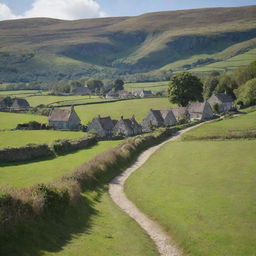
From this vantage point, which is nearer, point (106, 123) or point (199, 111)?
point (106, 123)

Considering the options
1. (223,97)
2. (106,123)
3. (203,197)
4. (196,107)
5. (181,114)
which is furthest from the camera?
(223,97)

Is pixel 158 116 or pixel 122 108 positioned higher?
pixel 122 108

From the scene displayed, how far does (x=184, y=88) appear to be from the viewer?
11506 cm

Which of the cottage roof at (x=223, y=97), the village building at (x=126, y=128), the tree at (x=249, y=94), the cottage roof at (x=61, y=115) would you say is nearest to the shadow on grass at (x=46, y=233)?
the village building at (x=126, y=128)

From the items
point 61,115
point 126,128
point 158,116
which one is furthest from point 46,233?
point 158,116

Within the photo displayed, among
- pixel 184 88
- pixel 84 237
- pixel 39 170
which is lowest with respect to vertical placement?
pixel 84 237

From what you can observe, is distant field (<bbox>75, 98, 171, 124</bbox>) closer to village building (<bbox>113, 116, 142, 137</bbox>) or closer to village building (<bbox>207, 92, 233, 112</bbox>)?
village building (<bbox>207, 92, 233, 112</bbox>)

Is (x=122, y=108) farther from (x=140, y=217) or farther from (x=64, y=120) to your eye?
(x=140, y=217)

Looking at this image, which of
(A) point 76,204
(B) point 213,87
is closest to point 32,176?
(A) point 76,204

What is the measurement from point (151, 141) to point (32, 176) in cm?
3253

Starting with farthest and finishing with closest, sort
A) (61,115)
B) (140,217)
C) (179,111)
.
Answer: (179,111) → (61,115) → (140,217)

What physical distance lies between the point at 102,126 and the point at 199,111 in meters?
34.9

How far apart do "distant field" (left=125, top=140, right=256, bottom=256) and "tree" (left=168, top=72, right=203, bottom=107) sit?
58.9 m

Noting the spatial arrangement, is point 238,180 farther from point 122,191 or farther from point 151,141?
point 151,141
